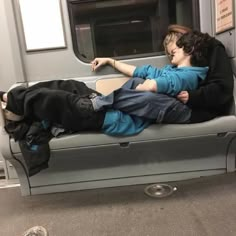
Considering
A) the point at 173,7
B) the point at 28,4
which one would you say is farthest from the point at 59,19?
the point at 173,7

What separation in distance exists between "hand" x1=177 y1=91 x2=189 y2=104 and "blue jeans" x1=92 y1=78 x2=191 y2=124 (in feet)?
0.10

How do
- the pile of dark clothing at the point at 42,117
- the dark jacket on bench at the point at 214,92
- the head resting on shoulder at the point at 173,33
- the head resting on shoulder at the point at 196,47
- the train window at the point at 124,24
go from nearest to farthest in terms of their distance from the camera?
the pile of dark clothing at the point at 42,117, the dark jacket on bench at the point at 214,92, the head resting on shoulder at the point at 196,47, the head resting on shoulder at the point at 173,33, the train window at the point at 124,24

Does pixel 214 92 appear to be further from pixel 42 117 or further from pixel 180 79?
pixel 42 117

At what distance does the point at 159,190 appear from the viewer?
144 cm

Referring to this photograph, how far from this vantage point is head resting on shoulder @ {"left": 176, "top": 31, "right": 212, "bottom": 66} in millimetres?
1518

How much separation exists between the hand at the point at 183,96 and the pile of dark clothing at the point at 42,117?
1.22ft

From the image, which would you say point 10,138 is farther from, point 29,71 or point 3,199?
point 29,71

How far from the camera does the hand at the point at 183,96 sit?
1.38 meters

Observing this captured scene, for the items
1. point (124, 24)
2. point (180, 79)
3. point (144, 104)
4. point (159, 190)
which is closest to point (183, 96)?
point (180, 79)

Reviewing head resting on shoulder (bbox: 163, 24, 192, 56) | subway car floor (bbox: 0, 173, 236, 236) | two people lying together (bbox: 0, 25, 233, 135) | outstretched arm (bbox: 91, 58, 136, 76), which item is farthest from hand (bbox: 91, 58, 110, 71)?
subway car floor (bbox: 0, 173, 236, 236)

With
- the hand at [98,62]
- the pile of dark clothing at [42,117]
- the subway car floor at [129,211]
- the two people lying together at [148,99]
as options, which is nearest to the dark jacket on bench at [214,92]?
the two people lying together at [148,99]

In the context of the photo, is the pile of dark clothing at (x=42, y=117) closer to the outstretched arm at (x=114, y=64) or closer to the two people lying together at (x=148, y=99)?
the two people lying together at (x=148, y=99)

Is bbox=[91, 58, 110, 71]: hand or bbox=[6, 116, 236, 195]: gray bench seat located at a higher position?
bbox=[91, 58, 110, 71]: hand

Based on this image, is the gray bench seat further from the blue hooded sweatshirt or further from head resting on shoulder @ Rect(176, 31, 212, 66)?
head resting on shoulder @ Rect(176, 31, 212, 66)
